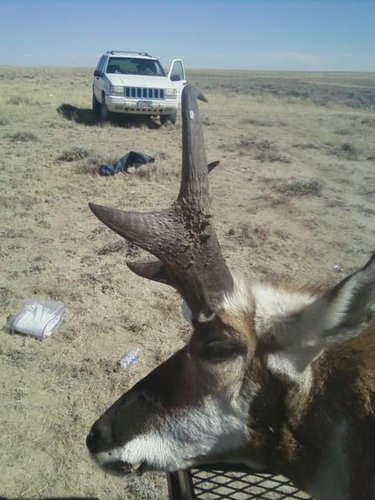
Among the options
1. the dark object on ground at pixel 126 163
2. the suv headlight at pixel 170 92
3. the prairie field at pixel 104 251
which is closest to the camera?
the prairie field at pixel 104 251

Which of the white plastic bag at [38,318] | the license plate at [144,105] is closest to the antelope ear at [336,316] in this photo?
the white plastic bag at [38,318]

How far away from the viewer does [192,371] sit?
2031 mm

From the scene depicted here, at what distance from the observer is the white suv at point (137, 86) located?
15.3 metres

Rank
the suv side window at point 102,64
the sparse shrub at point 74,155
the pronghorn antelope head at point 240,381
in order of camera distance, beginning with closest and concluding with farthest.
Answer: the pronghorn antelope head at point 240,381, the sparse shrub at point 74,155, the suv side window at point 102,64

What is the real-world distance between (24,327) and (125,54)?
15.5 metres

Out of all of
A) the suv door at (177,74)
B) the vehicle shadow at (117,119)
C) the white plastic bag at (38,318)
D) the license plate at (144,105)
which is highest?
the suv door at (177,74)

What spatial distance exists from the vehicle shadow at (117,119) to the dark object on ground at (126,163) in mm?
5988

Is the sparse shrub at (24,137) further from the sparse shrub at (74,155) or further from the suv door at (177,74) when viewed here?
the suv door at (177,74)

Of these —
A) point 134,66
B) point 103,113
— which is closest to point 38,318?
point 103,113

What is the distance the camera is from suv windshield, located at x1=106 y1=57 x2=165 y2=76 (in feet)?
54.7

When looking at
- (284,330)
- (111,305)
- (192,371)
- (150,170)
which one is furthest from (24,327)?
(150,170)

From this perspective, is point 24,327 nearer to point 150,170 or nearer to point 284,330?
point 284,330

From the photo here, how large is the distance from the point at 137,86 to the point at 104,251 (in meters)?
→ 10.5

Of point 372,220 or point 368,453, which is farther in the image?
point 372,220
